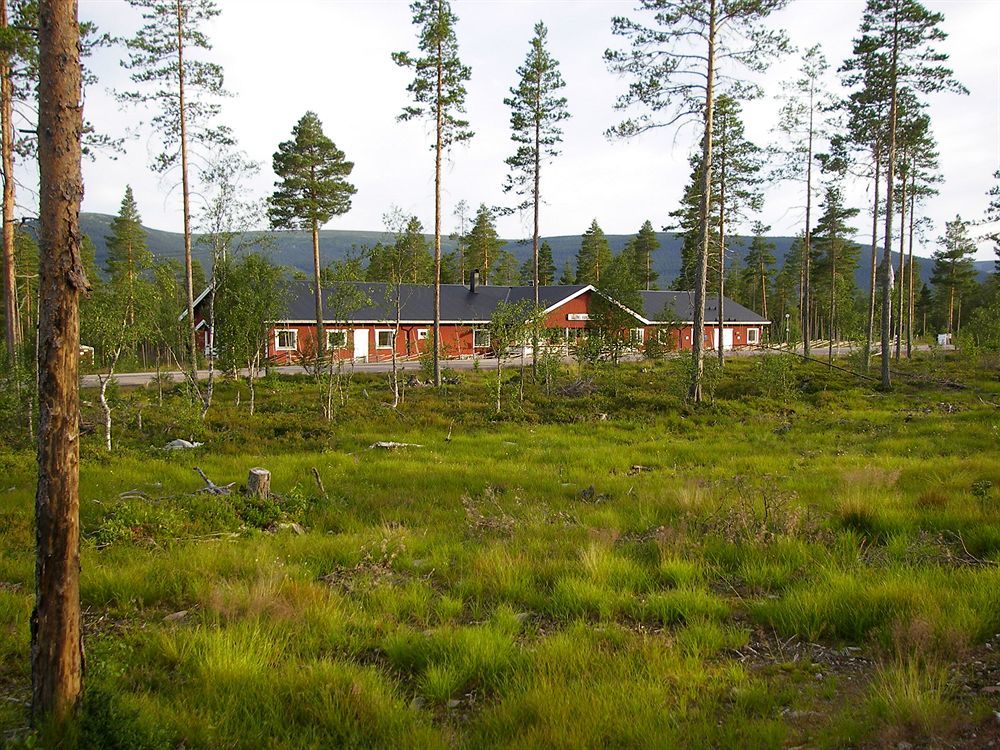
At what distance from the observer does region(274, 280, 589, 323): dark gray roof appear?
41.8m

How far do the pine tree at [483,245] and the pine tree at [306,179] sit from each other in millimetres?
27904

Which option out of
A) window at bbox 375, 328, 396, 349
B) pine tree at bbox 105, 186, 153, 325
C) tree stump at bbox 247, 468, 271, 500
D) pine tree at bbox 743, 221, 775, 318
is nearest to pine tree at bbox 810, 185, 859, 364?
pine tree at bbox 743, 221, 775, 318

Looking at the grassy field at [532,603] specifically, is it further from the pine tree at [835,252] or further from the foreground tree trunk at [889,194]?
the pine tree at [835,252]

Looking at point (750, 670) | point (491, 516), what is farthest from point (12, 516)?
point (750, 670)

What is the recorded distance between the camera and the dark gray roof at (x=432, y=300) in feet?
137

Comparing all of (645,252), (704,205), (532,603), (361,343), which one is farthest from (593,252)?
(532,603)

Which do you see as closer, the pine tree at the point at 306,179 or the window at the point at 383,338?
the pine tree at the point at 306,179

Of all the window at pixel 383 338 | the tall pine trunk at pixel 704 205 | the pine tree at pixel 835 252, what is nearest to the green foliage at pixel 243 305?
the tall pine trunk at pixel 704 205

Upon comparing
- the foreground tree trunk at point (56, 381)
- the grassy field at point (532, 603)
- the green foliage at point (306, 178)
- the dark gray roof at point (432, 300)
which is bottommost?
the grassy field at point (532, 603)

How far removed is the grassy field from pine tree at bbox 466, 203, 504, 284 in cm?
5108

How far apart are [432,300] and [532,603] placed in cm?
4306

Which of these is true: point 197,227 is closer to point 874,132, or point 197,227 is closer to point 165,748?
point 165,748

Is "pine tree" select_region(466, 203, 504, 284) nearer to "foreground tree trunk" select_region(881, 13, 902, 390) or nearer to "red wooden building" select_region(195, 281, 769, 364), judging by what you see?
"red wooden building" select_region(195, 281, 769, 364)

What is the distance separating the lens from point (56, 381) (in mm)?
3662
